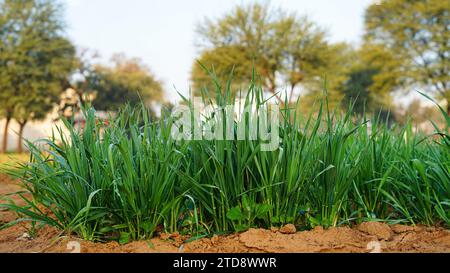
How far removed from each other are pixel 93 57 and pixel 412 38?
21087mm

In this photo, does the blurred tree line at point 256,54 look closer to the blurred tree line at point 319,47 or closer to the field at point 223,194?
the blurred tree line at point 319,47

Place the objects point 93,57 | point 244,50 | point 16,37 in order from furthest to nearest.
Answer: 1. point 93,57
2. point 244,50
3. point 16,37

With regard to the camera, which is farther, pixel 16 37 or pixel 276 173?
pixel 16 37

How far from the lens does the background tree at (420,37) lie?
29016 millimetres

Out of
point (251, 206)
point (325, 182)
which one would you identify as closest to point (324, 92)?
point (325, 182)

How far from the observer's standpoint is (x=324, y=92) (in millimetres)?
2400

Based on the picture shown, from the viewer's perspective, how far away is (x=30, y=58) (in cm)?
2712

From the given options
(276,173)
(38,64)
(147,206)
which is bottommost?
(147,206)

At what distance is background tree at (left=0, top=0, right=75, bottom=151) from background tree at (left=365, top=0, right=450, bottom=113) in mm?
20651

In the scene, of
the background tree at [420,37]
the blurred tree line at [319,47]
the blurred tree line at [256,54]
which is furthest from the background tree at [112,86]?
the background tree at [420,37]

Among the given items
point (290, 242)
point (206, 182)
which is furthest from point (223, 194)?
point (290, 242)

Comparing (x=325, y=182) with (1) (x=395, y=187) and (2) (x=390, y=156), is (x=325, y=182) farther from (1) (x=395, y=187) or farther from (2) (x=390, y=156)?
(2) (x=390, y=156)

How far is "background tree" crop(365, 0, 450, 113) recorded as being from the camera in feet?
95.2

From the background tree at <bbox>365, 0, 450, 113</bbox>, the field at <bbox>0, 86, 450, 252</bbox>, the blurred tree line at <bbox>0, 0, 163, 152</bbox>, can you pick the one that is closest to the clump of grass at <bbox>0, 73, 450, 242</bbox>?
the field at <bbox>0, 86, 450, 252</bbox>
